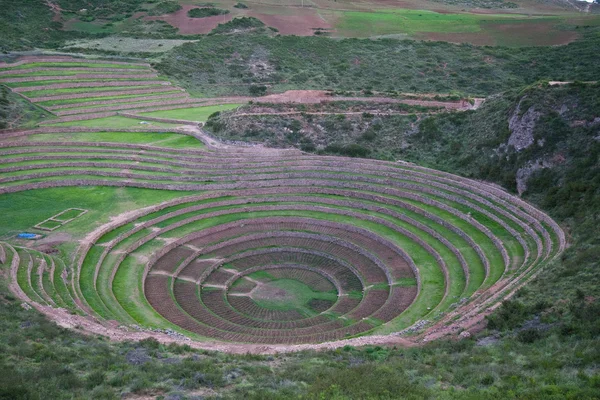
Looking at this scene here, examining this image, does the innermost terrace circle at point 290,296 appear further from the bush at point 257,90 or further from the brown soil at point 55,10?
the brown soil at point 55,10

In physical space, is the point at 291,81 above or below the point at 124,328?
above

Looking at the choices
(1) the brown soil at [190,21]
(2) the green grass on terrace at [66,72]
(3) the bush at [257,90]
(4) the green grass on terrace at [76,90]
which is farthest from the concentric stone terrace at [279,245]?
(1) the brown soil at [190,21]

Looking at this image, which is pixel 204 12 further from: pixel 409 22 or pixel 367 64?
pixel 409 22

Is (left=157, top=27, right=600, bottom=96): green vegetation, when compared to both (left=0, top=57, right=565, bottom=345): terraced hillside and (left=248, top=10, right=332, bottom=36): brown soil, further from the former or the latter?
(left=0, top=57, right=565, bottom=345): terraced hillside

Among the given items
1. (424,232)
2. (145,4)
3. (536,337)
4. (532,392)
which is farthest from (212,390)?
(145,4)

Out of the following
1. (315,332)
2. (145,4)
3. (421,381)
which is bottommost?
(315,332)

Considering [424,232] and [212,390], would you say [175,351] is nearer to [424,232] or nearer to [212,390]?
[212,390]

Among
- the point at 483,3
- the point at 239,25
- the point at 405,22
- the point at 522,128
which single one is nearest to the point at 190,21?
the point at 239,25

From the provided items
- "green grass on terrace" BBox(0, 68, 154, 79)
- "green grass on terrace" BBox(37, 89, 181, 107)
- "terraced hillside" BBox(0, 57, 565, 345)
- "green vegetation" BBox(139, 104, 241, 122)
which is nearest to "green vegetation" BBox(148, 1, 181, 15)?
"green grass on terrace" BBox(0, 68, 154, 79)
